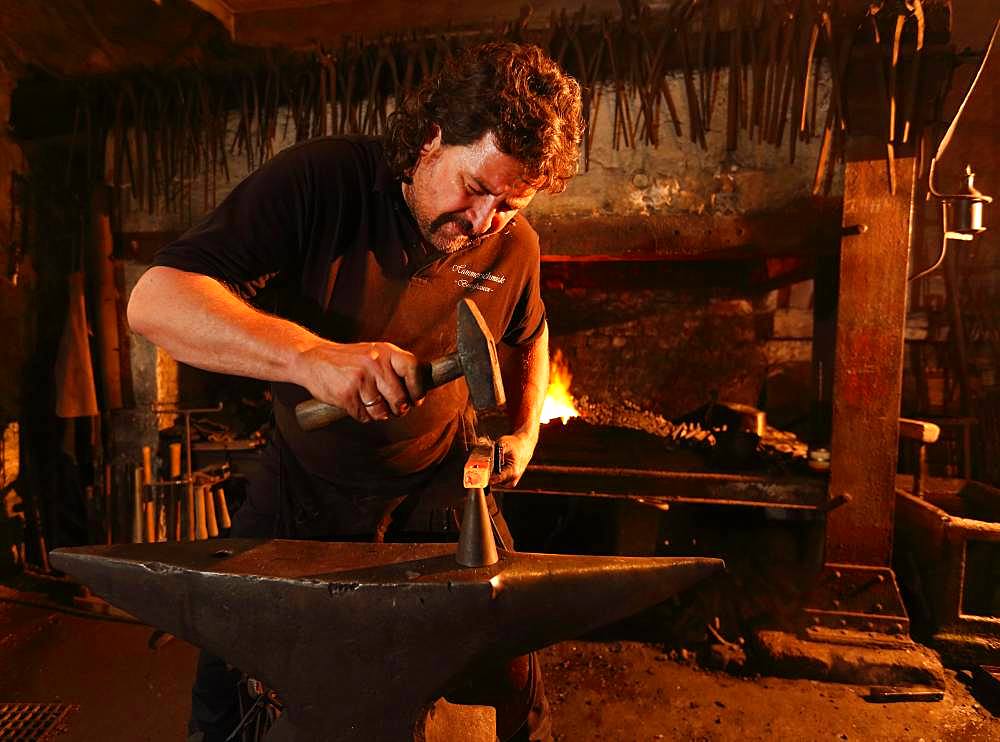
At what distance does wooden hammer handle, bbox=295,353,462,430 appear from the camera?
4.44ft

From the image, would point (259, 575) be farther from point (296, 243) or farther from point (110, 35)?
point (110, 35)

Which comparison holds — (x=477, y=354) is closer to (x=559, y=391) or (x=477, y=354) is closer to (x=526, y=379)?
(x=526, y=379)

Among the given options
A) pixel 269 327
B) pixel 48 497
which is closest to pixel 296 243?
pixel 269 327

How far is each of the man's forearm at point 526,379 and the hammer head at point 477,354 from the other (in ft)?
3.31

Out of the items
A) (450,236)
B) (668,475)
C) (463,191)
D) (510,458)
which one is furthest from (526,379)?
(668,475)

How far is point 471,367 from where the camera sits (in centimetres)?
132

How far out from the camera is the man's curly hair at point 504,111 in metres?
1.60

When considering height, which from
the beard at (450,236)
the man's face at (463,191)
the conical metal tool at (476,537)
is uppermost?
the man's face at (463,191)

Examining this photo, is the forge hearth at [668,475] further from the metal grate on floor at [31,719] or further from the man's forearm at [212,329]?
the metal grate on floor at [31,719]

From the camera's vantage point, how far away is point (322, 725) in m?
1.31

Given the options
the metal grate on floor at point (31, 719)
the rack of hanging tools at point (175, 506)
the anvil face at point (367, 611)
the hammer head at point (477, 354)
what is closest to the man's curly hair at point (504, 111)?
the hammer head at point (477, 354)

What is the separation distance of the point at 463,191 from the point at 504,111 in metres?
0.24

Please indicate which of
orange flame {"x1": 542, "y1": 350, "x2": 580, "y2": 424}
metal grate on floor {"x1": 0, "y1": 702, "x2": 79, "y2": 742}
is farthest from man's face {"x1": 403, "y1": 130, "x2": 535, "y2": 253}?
orange flame {"x1": 542, "y1": 350, "x2": 580, "y2": 424}

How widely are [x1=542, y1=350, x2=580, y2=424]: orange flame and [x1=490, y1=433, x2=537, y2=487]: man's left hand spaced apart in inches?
113
